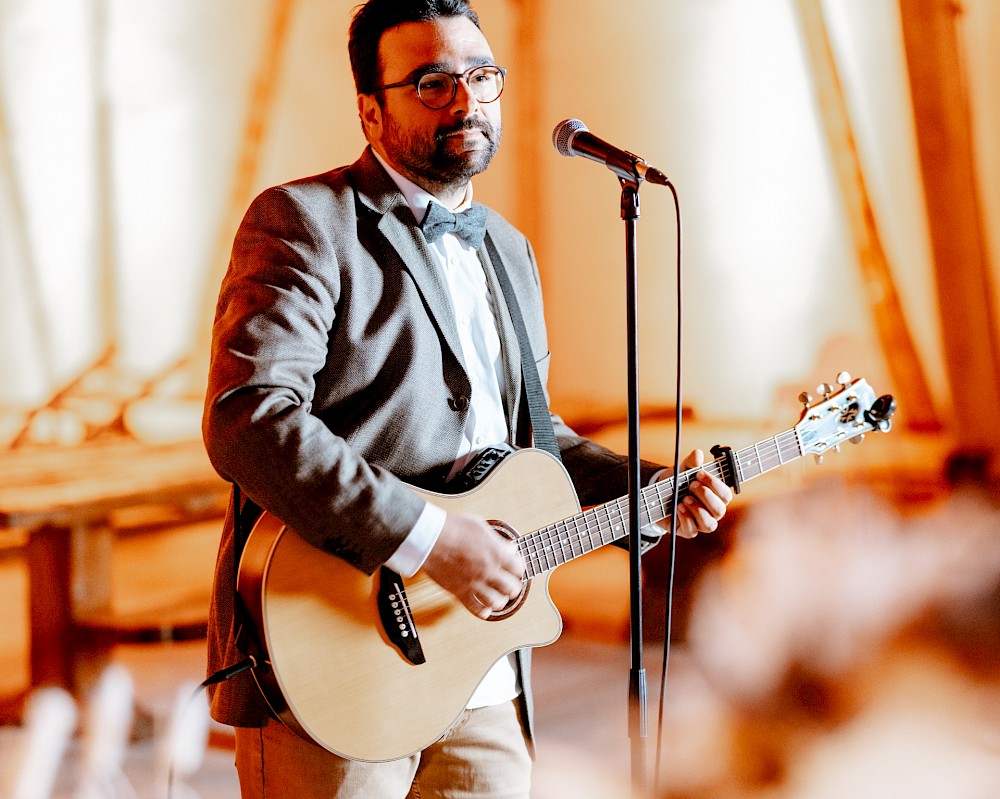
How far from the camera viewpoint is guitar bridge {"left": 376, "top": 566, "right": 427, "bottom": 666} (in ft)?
4.99

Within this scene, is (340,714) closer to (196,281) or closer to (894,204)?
(196,281)

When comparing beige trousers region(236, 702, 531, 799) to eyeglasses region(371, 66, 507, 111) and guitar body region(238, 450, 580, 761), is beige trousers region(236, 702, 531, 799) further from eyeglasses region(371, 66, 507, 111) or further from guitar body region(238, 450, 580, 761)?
eyeglasses region(371, 66, 507, 111)

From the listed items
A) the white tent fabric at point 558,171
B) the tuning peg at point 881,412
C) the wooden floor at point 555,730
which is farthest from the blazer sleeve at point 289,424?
the white tent fabric at point 558,171

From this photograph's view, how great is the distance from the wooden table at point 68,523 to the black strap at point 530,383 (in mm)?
2089

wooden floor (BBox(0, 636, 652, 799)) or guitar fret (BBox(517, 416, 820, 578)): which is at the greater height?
guitar fret (BBox(517, 416, 820, 578))

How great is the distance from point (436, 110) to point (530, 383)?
514mm

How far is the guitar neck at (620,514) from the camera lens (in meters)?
1.69

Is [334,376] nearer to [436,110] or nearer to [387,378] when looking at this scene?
[387,378]

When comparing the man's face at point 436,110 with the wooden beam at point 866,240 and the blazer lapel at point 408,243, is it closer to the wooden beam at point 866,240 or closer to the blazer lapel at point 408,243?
the blazer lapel at point 408,243

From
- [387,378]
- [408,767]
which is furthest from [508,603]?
[387,378]

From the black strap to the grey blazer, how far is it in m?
0.03

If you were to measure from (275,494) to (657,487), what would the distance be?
30.0 inches

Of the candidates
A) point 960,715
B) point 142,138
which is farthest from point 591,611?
point 142,138

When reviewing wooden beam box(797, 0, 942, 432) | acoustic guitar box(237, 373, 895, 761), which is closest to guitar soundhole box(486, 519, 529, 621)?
acoustic guitar box(237, 373, 895, 761)
